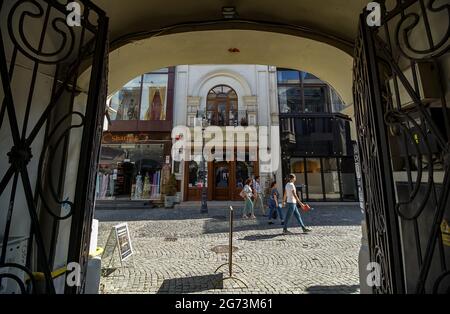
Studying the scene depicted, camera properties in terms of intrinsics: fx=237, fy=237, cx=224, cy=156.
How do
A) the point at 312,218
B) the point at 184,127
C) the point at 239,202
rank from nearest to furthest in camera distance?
the point at 312,218, the point at 239,202, the point at 184,127

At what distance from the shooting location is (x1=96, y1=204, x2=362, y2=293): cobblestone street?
3.90 metres

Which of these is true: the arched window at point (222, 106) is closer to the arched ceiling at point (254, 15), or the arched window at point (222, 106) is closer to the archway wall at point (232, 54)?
the archway wall at point (232, 54)

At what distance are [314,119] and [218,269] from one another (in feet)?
39.7

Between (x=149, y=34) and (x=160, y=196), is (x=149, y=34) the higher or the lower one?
the higher one

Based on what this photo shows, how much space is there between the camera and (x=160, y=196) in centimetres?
1368

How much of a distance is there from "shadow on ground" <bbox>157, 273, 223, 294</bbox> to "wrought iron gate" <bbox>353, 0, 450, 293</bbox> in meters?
2.70

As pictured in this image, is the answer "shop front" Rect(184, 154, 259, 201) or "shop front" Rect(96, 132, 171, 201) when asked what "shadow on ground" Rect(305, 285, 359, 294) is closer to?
"shop front" Rect(184, 154, 259, 201)

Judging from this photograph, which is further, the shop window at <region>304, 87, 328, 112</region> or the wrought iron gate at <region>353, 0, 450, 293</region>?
the shop window at <region>304, 87, 328, 112</region>

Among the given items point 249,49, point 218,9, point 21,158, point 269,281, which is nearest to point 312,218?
point 269,281

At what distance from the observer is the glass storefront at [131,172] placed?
13977mm

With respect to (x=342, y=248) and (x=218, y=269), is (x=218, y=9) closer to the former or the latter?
(x=218, y=269)

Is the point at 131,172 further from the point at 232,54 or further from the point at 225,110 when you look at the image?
the point at 232,54

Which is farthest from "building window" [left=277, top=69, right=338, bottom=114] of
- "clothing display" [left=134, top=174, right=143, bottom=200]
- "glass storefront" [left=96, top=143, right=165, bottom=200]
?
"clothing display" [left=134, top=174, right=143, bottom=200]
